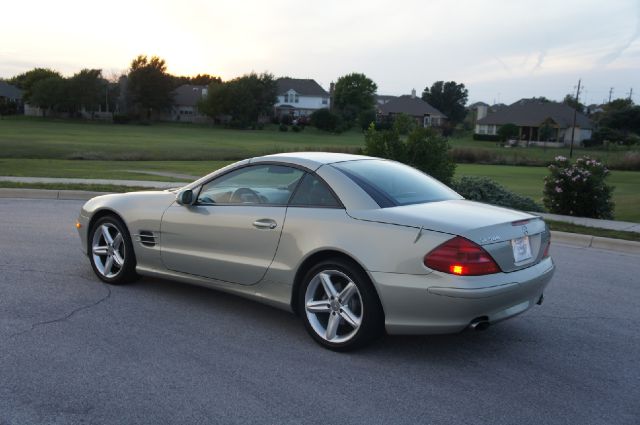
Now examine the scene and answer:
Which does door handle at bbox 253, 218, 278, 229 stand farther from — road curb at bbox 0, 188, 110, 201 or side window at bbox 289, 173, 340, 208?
road curb at bbox 0, 188, 110, 201

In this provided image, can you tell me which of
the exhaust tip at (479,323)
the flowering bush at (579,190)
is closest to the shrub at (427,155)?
the flowering bush at (579,190)

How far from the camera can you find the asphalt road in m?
3.74

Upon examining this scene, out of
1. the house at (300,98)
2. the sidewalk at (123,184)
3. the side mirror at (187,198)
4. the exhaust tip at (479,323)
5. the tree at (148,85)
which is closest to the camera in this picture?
the exhaust tip at (479,323)

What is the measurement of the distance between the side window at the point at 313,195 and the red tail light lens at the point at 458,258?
3.08 feet

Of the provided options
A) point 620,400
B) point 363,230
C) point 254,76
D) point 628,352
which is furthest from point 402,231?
point 254,76

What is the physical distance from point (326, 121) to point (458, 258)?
293ft

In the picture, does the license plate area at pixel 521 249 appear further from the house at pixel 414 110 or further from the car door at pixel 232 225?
the house at pixel 414 110

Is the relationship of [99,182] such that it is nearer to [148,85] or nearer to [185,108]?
[148,85]

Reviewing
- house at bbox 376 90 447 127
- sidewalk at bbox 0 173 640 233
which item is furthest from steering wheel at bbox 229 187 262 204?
house at bbox 376 90 447 127

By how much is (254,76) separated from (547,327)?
96.9 m

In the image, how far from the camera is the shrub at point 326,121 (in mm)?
92438

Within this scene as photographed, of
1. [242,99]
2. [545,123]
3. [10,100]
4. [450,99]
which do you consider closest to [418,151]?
[545,123]

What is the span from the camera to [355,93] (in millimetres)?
115875

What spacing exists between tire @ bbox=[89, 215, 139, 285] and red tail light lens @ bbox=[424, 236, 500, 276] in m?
3.21
